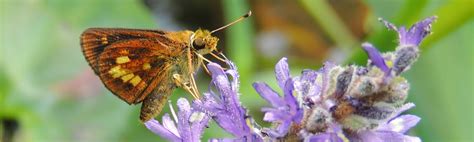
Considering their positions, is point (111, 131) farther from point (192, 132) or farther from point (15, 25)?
point (192, 132)

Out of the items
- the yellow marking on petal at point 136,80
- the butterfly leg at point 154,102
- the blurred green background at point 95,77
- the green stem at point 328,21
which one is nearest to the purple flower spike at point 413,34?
the butterfly leg at point 154,102

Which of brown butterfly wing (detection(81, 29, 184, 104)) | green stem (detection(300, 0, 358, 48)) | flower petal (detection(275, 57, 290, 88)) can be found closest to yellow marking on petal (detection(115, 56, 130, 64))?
brown butterfly wing (detection(81, 29, 184, 104))

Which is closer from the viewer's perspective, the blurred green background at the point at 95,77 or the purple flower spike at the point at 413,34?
the purple flower spike at the point at 413,34

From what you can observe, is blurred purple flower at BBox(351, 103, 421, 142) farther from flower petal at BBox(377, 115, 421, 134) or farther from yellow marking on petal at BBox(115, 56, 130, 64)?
yellow marking on petal at BBox(115, 56, 130, 64)

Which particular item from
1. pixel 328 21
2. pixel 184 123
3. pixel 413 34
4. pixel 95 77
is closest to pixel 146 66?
pixel 184 123

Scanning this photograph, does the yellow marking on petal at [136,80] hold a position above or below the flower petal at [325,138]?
above

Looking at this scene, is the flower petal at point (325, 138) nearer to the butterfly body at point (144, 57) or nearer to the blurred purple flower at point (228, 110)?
the blurred purple flower at point (228, 110)

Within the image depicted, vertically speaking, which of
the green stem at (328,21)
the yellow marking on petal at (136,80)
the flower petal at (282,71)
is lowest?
the flower petal at (282,71)
